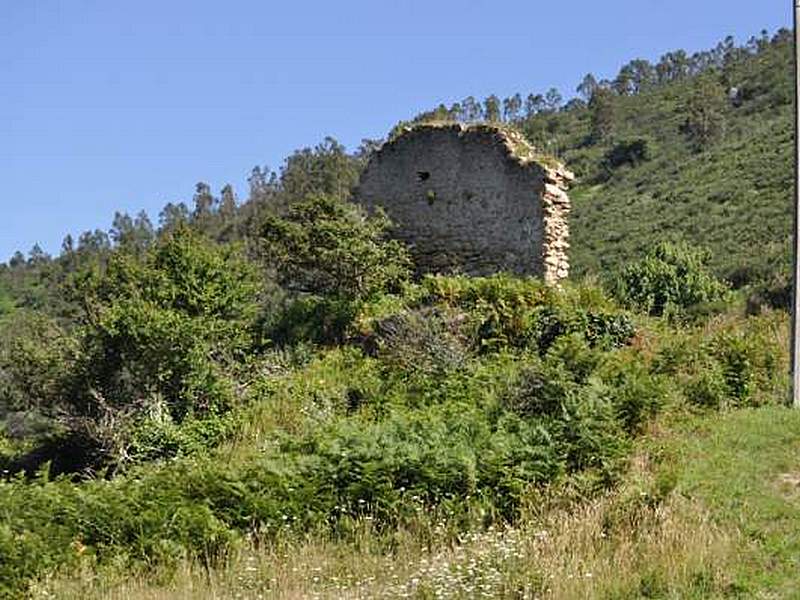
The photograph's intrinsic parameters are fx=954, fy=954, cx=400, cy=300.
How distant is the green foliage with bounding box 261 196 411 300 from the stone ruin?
1.12m

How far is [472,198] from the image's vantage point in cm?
1797

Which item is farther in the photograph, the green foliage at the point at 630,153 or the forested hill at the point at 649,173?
the green foliage at the point at 630,153

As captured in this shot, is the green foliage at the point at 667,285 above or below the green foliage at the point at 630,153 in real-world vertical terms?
below

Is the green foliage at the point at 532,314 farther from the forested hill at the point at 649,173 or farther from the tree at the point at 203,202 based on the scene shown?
the tree at the point at 203,202

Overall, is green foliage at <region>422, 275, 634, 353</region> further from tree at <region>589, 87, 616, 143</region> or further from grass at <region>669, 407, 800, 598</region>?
tree at <region>589, 87, 616, 143</region>

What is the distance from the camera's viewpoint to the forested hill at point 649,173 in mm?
33438

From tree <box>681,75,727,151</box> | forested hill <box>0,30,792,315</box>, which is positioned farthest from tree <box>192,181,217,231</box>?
tree <box>681,75,727,151</box>

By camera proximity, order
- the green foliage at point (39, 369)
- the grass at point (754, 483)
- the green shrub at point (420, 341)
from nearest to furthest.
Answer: the grass at point (754, 483) < the green shrub at point (420, 341) < the green foliage at point (39, 369)

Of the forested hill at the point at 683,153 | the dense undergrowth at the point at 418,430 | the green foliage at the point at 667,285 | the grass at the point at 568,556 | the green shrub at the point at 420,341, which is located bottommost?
the grass at the point at 568,556

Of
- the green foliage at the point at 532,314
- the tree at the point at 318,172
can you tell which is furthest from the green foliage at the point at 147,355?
the tree at the point at 318,172

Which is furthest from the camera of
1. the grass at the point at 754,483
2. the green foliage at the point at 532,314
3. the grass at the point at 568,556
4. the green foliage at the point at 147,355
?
the green foliage at the point at 532,314

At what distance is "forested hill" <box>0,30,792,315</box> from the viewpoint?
110ft

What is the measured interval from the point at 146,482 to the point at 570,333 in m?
7.32

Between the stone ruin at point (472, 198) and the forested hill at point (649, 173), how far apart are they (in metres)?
1.05
